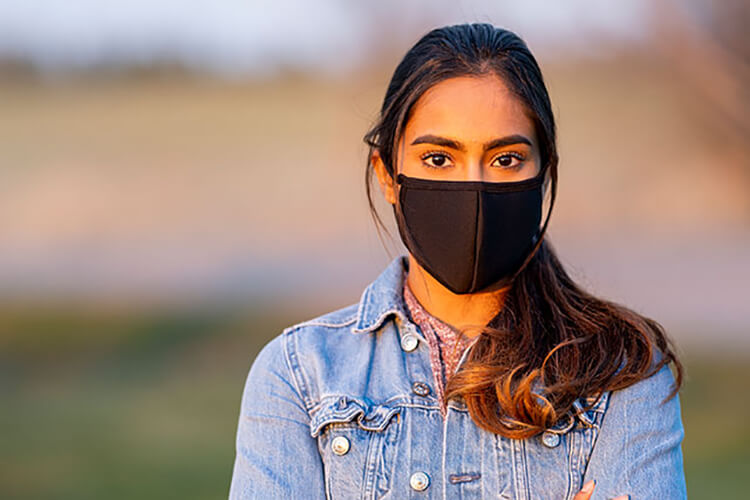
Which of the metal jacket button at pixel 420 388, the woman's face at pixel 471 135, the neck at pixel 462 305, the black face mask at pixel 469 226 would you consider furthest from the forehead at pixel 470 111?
the metal jacket button at pixel 420 388

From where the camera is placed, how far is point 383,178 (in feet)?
7.92

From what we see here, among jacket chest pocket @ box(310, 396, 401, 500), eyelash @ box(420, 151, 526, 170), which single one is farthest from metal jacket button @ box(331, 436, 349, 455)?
eyelash @ box(420, 151, 526, 170)

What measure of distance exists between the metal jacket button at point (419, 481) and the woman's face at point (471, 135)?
677mm

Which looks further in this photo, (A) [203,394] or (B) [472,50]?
(A) [203,394]

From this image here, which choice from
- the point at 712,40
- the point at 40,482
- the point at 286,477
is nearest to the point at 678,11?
the point at 712,40

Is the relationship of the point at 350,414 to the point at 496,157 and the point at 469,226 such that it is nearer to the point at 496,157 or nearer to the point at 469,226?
the point at 469,226

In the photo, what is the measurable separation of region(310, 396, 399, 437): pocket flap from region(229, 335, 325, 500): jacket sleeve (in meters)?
0.04

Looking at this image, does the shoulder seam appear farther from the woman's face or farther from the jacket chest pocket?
the woman's face

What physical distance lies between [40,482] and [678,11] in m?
6.60

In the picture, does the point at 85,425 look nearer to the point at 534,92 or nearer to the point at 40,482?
the point at 40,482

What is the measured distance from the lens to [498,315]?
2.31 metres

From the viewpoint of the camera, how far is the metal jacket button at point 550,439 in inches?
83.9

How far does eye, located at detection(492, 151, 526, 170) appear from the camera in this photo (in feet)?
7.17

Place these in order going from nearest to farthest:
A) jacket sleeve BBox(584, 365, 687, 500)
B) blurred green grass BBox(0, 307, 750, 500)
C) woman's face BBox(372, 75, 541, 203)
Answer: jacket sleeve BBox(584, 365, 687, 500), woman's face BBox(372, 75, 541, 203), blurred green grass BBox(0, 307, 750, 500)
